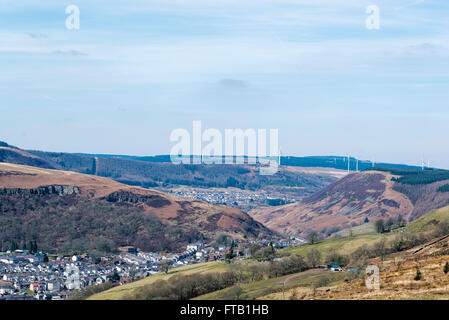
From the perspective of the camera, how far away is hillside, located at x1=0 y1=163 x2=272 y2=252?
16125cm

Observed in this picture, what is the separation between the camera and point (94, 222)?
176000mm

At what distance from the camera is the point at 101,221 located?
177375 mm

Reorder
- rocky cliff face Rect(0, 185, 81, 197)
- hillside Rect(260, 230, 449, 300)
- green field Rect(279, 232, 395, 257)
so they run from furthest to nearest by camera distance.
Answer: rocky cliff face Rect(0, 185, 81, 197), green field Rect(279, 232, 395, 257), hillside Rect(260, 230, 449, 300)

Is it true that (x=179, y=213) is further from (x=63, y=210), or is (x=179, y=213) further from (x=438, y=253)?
(x=438, y=253)

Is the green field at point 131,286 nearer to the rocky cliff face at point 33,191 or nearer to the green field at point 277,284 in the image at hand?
the green field at point 277,284

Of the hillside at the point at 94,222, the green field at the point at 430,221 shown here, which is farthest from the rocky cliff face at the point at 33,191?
the green field at the point at 430,221

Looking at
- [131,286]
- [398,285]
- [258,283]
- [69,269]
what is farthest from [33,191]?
[398,285]

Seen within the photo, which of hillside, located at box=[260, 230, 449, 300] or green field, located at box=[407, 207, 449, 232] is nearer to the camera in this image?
hillside, located at box=[260, 230, 449, 300]

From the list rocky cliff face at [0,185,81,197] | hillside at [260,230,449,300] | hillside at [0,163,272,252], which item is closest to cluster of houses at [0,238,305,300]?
hillside at [0,163,272,252]

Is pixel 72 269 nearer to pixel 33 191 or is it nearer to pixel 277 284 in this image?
pixel 277 284

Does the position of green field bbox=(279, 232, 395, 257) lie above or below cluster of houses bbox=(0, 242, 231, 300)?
above

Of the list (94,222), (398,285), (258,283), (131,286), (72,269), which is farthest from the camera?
(94,222)

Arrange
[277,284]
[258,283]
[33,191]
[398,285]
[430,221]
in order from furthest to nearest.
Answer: [33,191] < [430,221] < [258,283] < [277,284] < [398,285]

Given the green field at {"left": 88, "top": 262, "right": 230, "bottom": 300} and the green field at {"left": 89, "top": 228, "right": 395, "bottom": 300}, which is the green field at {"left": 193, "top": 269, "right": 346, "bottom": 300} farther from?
the green field at {"left": 88, "top": 262, "right": 230, "bottom": 300}
